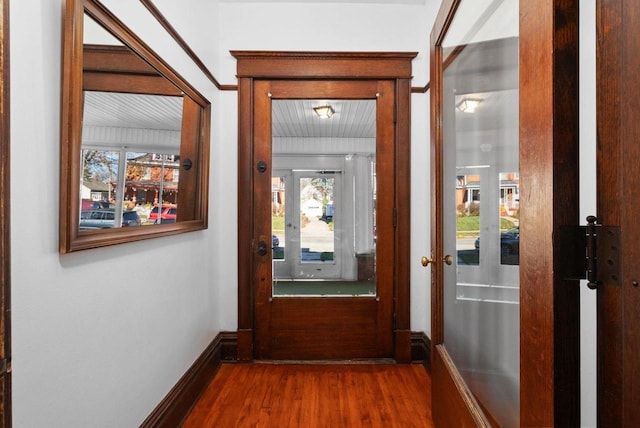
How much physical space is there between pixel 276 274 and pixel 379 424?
4.02 feet

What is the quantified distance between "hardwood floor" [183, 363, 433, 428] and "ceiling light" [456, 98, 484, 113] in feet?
5.29

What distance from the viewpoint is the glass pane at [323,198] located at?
2.71m

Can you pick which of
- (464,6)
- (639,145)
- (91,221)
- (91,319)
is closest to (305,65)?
(464,6)

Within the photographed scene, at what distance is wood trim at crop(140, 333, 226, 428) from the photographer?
173 cm

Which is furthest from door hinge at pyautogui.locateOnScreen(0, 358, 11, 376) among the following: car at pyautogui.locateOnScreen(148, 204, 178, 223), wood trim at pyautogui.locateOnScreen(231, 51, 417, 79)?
wood trim at pyautogui.locateOnScreen(231, 51, 417, 79)

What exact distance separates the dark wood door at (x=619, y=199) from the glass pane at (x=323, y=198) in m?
2.00

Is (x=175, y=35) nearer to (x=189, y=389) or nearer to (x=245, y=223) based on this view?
(x=245, y=223)

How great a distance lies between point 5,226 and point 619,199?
4.42ft

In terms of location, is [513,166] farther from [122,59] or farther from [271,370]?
[271,370]

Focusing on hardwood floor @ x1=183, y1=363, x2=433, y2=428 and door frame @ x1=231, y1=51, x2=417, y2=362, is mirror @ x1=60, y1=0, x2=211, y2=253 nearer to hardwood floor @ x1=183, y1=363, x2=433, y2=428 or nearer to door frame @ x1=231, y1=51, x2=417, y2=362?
door frame @ x1=231, y1=51, x2=417, y2=362

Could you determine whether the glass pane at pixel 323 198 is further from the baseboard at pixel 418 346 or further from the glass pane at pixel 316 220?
the baseboard at pixel 418 346

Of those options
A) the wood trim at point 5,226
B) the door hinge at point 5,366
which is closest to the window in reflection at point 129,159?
the wood trim at point 5,226

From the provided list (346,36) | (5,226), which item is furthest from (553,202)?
(346,36)

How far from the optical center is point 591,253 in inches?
28.7
